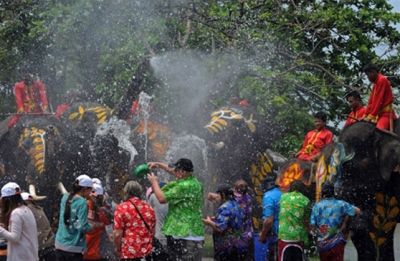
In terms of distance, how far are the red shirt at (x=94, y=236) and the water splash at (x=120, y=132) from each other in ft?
9.95

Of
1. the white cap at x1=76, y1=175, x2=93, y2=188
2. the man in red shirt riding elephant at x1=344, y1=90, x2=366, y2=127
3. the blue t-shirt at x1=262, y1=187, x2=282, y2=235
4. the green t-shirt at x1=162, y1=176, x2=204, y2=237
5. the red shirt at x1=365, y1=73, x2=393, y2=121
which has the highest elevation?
the red shirt at x1=365, y1=73, x2=393, y2=121

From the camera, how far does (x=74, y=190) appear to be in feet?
32.5

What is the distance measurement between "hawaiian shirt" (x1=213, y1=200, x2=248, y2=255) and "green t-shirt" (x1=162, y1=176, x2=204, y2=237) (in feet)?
1.65

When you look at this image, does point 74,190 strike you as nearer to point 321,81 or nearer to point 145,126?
point 145,126

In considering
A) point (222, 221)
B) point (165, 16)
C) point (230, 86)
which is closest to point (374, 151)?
point (222, 221)

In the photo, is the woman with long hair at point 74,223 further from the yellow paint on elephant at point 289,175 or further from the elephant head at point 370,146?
the elephant head at point 370,146

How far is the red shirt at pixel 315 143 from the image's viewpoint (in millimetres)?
12125

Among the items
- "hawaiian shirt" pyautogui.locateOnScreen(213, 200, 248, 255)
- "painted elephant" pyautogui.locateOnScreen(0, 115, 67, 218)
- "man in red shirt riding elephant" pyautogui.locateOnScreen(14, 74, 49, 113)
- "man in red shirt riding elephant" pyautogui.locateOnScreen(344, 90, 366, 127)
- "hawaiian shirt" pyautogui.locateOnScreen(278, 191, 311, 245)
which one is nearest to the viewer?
"hawaiian shirt" pyautogui.locateOnScreen(213, 200, 248, 255)

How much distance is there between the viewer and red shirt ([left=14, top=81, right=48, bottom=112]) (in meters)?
15.4

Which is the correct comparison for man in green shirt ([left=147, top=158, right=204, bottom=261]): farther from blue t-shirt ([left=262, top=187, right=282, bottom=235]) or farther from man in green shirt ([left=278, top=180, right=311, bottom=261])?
blue t-shirt ([left=262, top=187, right=282, bottom=235])

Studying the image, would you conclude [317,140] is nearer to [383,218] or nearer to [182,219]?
[383,218]

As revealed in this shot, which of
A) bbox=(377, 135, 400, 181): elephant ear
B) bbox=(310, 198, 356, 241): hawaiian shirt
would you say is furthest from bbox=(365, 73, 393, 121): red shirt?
bbox=(310, 198, 356, 241): hawaiian shirt

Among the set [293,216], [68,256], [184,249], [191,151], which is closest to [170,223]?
[184,249]

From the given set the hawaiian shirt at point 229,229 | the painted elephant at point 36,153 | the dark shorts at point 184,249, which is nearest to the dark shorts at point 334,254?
the hawaiian shirt at point 229,229
